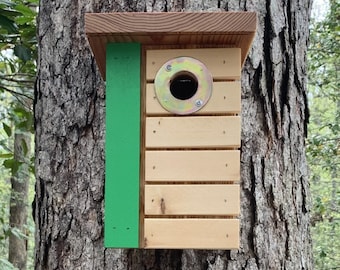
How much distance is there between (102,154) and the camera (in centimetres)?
126

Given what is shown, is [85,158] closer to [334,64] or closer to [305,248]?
[305,248]

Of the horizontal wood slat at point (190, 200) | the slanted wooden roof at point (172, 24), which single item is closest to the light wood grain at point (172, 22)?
the slanted wooden roof at point (172, 24)

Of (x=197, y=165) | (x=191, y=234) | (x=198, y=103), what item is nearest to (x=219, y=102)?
(x=198, y=103)

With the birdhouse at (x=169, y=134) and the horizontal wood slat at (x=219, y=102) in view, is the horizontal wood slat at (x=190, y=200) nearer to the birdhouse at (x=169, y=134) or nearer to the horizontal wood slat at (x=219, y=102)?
the birdhouse at (x=169, y=134)

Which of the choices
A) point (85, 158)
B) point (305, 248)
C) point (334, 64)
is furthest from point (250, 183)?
point (334, 64)

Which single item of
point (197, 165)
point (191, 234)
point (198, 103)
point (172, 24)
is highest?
point (172, 24)

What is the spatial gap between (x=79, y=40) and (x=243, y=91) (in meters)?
0.46

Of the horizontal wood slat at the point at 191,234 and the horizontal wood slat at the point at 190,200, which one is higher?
the horizontal wood slat at the point at 190,200

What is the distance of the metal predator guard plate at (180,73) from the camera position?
1.10 metres

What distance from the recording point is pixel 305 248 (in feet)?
4.35

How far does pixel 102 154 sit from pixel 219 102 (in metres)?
0.35

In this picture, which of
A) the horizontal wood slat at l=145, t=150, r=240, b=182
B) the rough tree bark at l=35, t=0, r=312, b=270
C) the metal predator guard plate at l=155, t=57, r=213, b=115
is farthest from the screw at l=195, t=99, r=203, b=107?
the rough tree bark at l=35, t=0, r=312, b=270

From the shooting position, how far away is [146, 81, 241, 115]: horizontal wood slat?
110 centimetres

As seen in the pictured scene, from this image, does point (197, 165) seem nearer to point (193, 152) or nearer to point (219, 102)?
point (193, 152)
